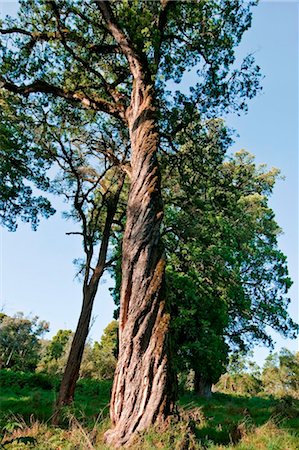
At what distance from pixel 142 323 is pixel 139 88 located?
3965 millimetres

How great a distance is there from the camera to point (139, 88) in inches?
221

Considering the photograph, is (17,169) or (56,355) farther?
(56,355)

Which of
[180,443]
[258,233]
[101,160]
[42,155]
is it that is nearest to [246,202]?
[258,233]

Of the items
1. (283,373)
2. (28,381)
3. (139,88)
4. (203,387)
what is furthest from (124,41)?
(283,373)

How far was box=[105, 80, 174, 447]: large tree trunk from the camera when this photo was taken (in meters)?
3.25

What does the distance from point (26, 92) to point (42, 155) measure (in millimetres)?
3581

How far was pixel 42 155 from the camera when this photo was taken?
402 inches

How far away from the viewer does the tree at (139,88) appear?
3430mm

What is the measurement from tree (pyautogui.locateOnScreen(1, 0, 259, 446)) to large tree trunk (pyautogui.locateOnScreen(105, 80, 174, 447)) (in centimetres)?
1

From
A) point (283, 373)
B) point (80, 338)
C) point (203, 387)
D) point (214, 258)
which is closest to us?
point (80, 338)

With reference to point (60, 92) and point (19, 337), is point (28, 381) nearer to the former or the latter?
point (60, 92)

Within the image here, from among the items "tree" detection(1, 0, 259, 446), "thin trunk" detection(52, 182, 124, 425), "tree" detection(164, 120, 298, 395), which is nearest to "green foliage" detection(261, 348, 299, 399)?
"tree" detection(164, 120, 298, 395)

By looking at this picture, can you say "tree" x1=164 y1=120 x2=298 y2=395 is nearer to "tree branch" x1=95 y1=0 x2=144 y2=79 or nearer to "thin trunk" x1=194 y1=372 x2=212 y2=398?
"thin trunk" x1=194 y1=372 x2=212 y2=398

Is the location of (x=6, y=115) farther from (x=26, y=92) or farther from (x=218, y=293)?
(x=218, y=293)
